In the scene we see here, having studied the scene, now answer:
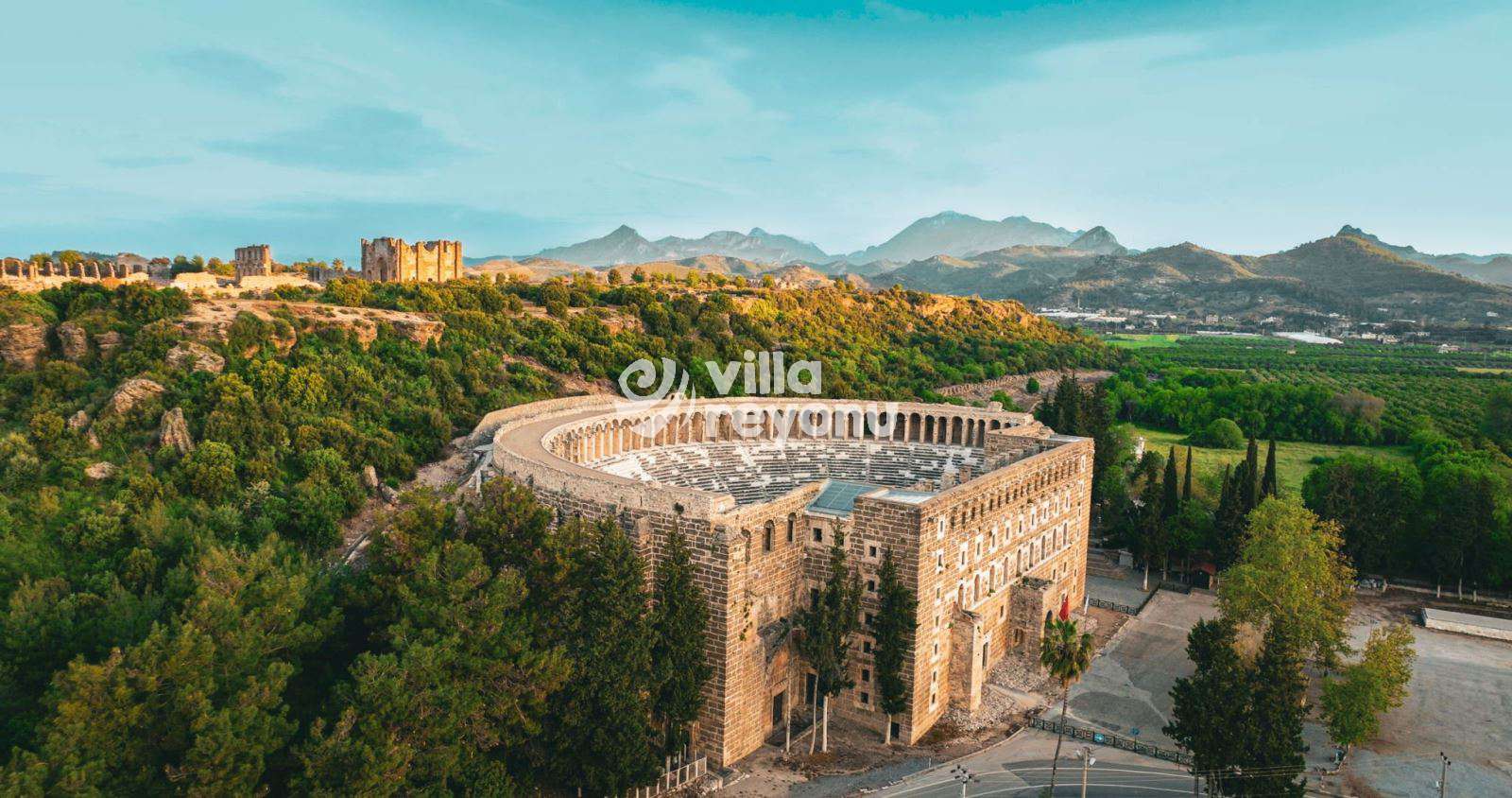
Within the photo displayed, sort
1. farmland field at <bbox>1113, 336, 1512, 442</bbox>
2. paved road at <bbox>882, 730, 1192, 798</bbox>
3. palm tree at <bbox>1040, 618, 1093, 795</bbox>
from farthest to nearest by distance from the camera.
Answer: farmland field at <bbox>1113, 336, 1512, 442</bbox> → paved road at <bbox>882, 730, 1192, 798</bbox> → palm tree at <bbox>1040, 618, 1093, 795</bbox>

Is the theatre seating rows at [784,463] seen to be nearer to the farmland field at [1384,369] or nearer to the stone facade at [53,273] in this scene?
the stone facade at [53,273]

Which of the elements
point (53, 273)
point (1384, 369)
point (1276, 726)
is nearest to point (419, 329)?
point (53, 273)

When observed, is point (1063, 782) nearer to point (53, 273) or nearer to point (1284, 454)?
point (1284, 454)

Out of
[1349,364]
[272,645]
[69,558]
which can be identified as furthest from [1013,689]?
[1349,364]

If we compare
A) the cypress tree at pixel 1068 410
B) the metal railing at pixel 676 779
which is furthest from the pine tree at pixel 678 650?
the cypress tree at pixel 1068 410

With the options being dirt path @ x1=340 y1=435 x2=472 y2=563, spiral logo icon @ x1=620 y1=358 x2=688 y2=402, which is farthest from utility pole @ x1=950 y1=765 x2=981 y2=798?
spiral logo icon @ x1=620 y1=358 x2=688 y2=402

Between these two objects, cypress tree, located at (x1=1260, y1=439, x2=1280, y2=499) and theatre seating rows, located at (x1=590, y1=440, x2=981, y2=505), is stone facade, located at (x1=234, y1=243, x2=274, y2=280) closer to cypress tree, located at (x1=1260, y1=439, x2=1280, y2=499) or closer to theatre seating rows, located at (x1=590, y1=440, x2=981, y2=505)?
theatre seating rows, located at (x1=590, y1=440, x2=981, y2=505)

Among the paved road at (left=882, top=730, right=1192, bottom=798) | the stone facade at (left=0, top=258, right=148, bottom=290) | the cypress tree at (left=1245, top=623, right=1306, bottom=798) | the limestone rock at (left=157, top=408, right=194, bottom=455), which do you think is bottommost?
the paved road at (left=882, top=730, right=1192, bottom=798)
